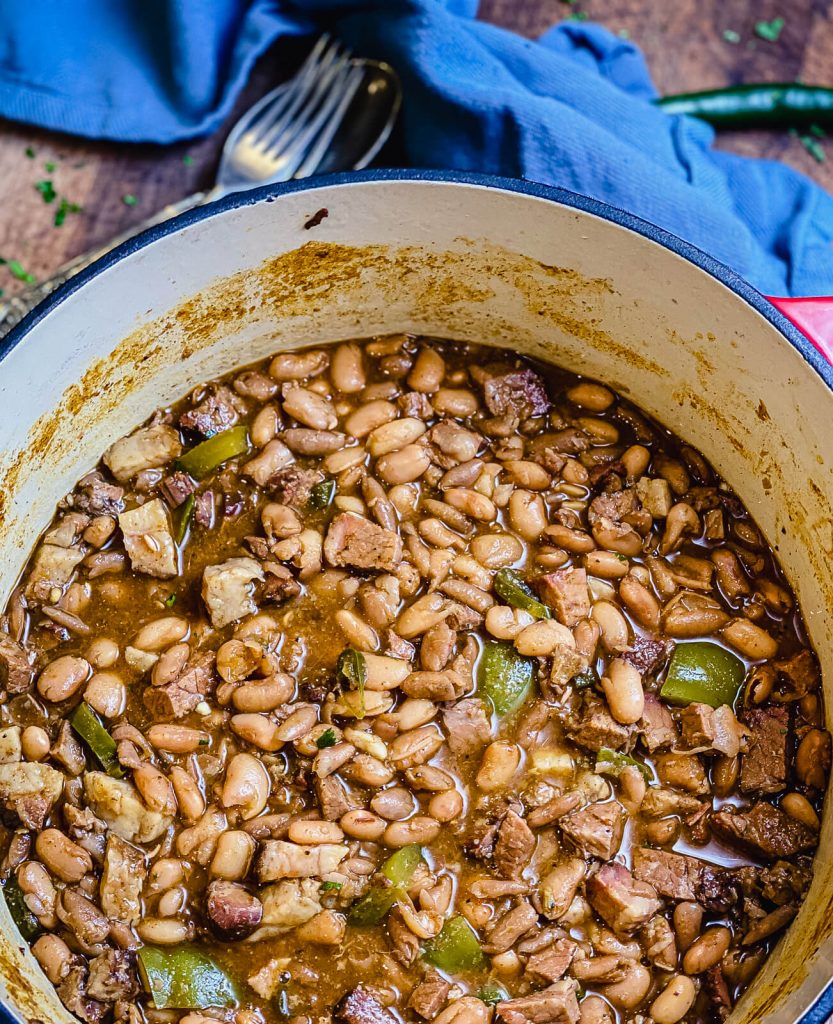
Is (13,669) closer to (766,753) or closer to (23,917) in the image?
(23,917)

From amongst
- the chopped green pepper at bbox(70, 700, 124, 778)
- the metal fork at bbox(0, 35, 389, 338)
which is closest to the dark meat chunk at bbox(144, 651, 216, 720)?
the chopped green pepper at bbox(70, 700, 124, 778)

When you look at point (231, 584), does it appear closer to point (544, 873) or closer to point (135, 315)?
point (135, 315)

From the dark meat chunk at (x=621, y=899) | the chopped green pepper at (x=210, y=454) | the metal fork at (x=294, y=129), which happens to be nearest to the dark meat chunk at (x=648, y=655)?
the dark meat chunk at (x=621, y=899)

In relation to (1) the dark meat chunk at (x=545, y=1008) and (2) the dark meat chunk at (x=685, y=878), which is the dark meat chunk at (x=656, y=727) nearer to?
(2) the dark meat chunk at (x=685, y=878)

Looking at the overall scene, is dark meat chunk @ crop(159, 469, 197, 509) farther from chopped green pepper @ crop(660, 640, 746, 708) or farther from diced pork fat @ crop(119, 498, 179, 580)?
chopped green pepper @ crop(660, 640, 746, 708)

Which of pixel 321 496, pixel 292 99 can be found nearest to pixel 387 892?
pixel 321 496

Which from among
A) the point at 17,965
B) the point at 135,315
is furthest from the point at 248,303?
the point at 17,965
